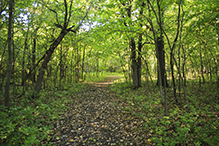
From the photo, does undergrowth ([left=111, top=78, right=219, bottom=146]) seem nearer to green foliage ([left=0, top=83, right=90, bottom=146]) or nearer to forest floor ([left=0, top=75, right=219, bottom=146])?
forest floor ([left=0, top=75, right=219, bottom=146])

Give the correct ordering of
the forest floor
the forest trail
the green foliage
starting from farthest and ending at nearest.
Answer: the forest trail, the forest floor, the green foliage

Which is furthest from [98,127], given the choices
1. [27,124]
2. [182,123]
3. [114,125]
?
[182,123]

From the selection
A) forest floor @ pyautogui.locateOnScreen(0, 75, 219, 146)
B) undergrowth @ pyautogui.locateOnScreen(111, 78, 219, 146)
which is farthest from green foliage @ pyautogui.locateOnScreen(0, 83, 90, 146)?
undergrowth @ pyautogui.locateOnScreen(111, 78, 219, 146)

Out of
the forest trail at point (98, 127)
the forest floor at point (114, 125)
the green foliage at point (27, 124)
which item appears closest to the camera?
the green foliage at point (27, 124)

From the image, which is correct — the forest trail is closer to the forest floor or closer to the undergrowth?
the forest floor

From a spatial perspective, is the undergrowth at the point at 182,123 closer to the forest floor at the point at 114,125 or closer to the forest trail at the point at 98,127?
the forest floor at the point at 114,125

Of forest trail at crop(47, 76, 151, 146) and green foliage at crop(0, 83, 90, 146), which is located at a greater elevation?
green foliage at crop(0, 83, 90, 146)

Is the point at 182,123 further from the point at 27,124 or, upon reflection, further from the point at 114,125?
the point at 27,124

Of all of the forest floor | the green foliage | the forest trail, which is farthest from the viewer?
the forest trail

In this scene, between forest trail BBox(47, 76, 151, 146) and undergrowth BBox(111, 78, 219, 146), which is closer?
undergrowth BBox(111, 78, 219, 146)

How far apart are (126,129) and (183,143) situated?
7.22 feet

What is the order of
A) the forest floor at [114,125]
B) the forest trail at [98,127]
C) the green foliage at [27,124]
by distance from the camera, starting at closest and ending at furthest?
the green foliage at [27,124], the forest floor at [114,125], the forest trail at [98,127]

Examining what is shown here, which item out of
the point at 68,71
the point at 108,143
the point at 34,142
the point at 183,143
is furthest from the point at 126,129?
the point at 68,71

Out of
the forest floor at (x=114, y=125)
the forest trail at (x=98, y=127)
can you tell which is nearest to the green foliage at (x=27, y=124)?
the forest floor at (x=114, y=125)
